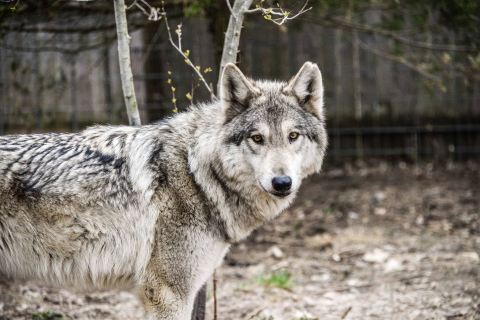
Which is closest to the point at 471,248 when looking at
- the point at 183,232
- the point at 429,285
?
the point at 429,285

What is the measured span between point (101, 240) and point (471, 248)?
437 cm

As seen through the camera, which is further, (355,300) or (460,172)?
(460,172)

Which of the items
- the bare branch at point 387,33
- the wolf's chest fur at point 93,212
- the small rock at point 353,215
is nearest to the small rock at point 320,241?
the small rock at point 353,215

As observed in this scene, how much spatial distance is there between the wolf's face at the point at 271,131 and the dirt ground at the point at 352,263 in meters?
1.39

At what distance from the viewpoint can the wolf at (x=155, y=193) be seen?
345cm

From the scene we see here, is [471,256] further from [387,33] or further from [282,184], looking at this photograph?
[282,184]

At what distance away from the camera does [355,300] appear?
509cm

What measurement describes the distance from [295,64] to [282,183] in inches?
256

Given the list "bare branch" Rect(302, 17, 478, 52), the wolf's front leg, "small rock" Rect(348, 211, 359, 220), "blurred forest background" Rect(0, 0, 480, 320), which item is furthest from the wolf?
"small rock" Rect(348, 211, 359, 220)

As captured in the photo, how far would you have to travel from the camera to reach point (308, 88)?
386 centimetres

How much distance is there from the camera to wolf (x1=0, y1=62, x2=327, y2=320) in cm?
345

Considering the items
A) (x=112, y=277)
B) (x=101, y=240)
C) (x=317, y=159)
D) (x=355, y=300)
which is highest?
(x=317, y=159)

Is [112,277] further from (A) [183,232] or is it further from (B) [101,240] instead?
(A) [183,232]

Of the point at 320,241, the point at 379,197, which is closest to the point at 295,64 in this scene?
the point at 379,197
